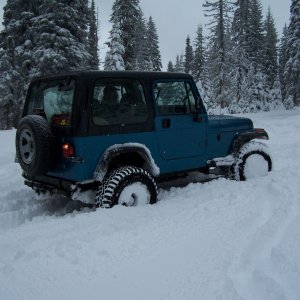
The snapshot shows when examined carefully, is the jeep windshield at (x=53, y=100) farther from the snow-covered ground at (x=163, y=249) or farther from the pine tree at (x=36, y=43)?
the pine tree at (x=36, y=43)

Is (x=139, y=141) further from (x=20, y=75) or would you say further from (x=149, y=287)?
(x=20, y=75)

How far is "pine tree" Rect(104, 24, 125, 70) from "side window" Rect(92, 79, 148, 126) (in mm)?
22816

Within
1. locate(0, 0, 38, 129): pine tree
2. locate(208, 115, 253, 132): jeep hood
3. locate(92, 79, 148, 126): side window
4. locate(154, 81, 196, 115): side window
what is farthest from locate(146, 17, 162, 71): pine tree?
locate(92, 79, 148, 126): side window

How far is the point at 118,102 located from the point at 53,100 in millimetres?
979

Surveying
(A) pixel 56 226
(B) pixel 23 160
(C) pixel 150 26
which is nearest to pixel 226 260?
(A) pixel 56 226

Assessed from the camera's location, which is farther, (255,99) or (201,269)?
(255,99)

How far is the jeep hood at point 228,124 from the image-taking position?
6.96 m

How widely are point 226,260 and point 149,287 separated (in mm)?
881

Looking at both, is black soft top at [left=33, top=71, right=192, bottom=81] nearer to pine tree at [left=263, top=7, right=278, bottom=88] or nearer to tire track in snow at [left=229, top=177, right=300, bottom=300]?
tire track in snow at [left=229, top=177, right=300, bottom=300]

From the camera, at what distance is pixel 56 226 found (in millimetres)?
4711

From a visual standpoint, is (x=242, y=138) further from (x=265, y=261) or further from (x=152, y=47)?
(x=152, y=47)

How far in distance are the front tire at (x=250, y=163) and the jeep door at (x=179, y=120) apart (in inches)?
35.7

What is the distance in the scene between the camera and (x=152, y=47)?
1761 inches

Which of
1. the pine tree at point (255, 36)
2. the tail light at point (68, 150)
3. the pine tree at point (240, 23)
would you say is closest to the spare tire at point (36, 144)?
the tail light at point (68, 150)
